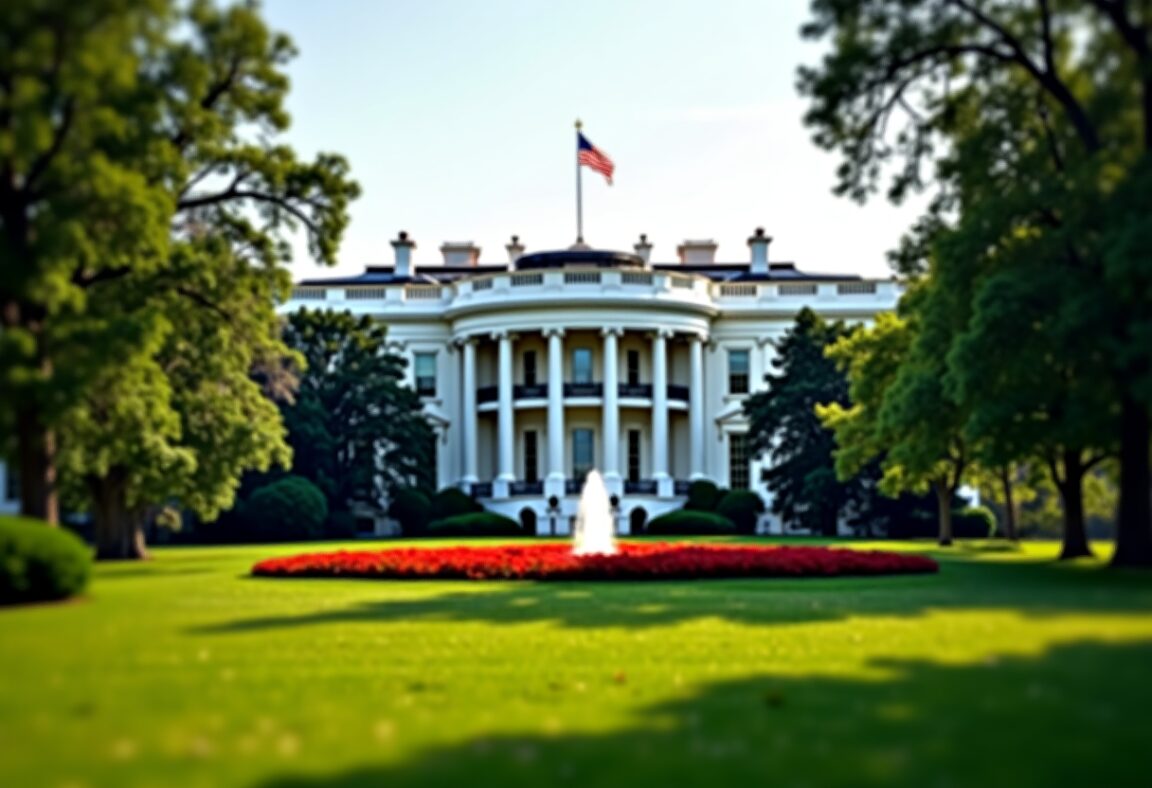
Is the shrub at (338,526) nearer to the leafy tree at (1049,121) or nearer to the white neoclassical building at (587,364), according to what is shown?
the white neoclassical building at (587,364)

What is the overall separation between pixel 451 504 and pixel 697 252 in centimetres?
2662

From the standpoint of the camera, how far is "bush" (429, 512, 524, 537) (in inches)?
1939

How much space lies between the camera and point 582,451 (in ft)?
195

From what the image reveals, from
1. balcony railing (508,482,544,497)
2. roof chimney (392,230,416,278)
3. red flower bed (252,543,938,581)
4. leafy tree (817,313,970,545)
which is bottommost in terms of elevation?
A: red flower bed (252,543,938,581)

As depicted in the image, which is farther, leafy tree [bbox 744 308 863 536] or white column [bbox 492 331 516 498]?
white column [bbox 492 331 516 498]

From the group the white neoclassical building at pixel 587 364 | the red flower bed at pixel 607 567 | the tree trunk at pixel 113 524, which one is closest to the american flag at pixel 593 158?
the white neoclassical building at pixel 587 364

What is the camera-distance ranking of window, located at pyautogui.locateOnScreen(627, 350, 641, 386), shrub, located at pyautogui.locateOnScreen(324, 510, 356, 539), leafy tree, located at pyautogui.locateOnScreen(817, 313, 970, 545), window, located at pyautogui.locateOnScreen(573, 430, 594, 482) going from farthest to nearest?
window, located at pyautogui.locateOnScreen(627, 350, 641, 386) → window, located at pyautogui.locateOnScreen(573, 430, 594, 482) → shrub, located at pyautogui.locateOnScreen(324, 510, 356, 539) → leafy tree, located at pyautogui.locateOnScreen(817, 313, 970, 545)

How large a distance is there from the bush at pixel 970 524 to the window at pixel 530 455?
1998cm

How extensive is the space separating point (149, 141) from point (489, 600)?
32.9 feet

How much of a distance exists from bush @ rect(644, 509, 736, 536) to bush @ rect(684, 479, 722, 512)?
387 centimetres

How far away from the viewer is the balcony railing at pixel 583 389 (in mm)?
58281

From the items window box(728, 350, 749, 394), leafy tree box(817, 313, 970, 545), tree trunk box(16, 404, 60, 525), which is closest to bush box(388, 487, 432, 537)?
leafy tree box(817, 313, 970, 545)

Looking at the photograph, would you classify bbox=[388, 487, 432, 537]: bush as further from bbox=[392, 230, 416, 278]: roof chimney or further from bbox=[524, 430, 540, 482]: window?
bbox=[392, 230, 416, 278]: roof chimney

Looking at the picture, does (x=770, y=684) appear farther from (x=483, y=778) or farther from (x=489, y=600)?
(x=489, y=600)
